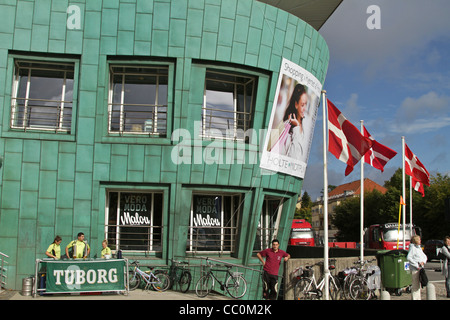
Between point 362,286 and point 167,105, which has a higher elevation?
point 167,105

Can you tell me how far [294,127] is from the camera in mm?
19172

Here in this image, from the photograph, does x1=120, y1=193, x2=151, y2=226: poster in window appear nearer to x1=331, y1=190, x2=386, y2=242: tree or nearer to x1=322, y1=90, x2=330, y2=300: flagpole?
x1=322, y1=90, x2=330, y2=300: flagpole

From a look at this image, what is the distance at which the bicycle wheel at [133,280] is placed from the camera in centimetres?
1553

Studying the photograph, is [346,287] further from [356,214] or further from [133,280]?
[356,214]

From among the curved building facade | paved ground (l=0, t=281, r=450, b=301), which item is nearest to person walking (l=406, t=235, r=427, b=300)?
paved ground (l=0, t=281, r=450, b=301)

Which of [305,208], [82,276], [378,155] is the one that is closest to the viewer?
[82,276]

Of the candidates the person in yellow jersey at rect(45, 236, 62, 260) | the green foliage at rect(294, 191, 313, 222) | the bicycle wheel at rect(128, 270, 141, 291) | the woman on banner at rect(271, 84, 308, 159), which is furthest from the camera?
the green foliage at rect(294, 191, 313, 222)

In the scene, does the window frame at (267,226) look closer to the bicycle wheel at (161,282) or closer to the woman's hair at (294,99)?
the woman's hair at (294,99)

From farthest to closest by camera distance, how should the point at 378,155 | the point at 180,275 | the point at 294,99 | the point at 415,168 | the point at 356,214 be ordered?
the point at 356,214, the point at 415,168, the point at 294,99, the point at 378,155, the point at 180,275

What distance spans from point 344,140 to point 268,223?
6.84 m

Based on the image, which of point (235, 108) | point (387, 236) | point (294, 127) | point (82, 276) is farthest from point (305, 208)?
point (82, 276)

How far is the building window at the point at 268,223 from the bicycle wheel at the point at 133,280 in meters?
5.14

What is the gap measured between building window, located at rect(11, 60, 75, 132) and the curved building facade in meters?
0.04

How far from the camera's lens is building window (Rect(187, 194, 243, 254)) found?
17797 millimetres
